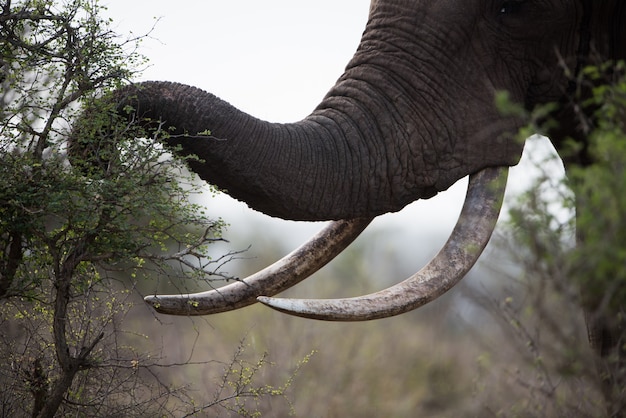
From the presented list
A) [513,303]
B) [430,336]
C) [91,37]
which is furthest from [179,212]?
[430,336]

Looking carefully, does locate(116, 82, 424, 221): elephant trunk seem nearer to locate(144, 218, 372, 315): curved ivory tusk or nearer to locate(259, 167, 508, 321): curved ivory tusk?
locate(259, 167, 508, 321): curved ivory tusk

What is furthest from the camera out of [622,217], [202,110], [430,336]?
[430,336]

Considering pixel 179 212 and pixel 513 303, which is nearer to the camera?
pixel 513 303

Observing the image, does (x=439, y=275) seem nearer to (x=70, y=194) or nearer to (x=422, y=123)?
(x=422, y=123)

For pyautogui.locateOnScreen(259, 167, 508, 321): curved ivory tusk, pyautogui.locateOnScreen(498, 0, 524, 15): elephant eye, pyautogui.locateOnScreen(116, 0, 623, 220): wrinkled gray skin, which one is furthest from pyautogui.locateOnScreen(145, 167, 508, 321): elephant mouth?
pyautogui.locateOnScreen(498, 0, 524, 15): elephant eye

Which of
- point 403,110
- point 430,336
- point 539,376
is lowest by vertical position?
point 539,376

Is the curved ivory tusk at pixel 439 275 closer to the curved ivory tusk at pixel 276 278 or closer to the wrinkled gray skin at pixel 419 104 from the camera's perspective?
the wrinkled gray skin at pixel 419 104

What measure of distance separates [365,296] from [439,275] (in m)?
0.30

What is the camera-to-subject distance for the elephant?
3.98 m

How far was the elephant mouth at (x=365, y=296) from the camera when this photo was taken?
371cm

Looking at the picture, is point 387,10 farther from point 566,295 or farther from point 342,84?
point 566,295

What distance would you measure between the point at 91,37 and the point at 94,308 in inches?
42.2

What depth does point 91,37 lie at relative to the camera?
154 inches

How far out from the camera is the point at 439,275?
396cm
